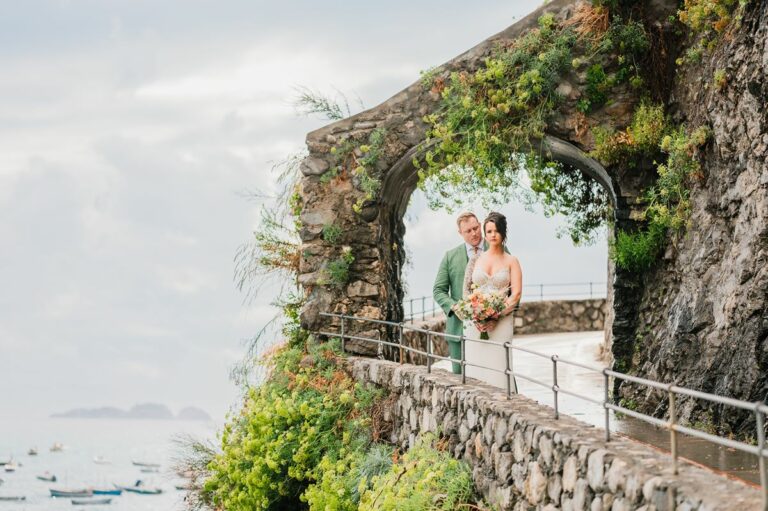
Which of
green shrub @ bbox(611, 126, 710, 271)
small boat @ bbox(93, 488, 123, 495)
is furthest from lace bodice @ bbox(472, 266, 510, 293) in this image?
small boat @ bbox(93, 488, 123, 495)

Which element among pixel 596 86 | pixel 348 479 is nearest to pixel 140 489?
pixel 348 479

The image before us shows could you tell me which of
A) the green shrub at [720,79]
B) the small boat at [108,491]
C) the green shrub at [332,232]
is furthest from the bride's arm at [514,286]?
the small boat at [108,491]

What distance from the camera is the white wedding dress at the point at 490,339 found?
9.55 meters

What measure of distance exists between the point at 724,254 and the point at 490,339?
105 inches

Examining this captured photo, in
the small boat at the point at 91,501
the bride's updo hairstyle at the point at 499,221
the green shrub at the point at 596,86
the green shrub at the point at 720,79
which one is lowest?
the small boat at the point at 91,501

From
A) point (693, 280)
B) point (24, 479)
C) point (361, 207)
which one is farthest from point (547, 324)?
point (24, 479)

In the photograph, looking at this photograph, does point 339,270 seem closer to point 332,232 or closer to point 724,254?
point 332,232

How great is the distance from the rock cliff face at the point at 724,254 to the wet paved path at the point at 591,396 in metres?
0.69

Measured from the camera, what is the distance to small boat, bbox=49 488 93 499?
1730 inches

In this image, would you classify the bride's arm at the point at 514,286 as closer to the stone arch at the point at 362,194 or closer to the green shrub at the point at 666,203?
the green shrub at the point at 666,203

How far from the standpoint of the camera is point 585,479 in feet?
21.5

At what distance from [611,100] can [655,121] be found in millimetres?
696

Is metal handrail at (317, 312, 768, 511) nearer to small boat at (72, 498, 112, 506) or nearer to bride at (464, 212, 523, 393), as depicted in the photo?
bride at (464, 212, 523, 393)

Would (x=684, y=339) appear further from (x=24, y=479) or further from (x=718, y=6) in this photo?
(x=24, y=479)
